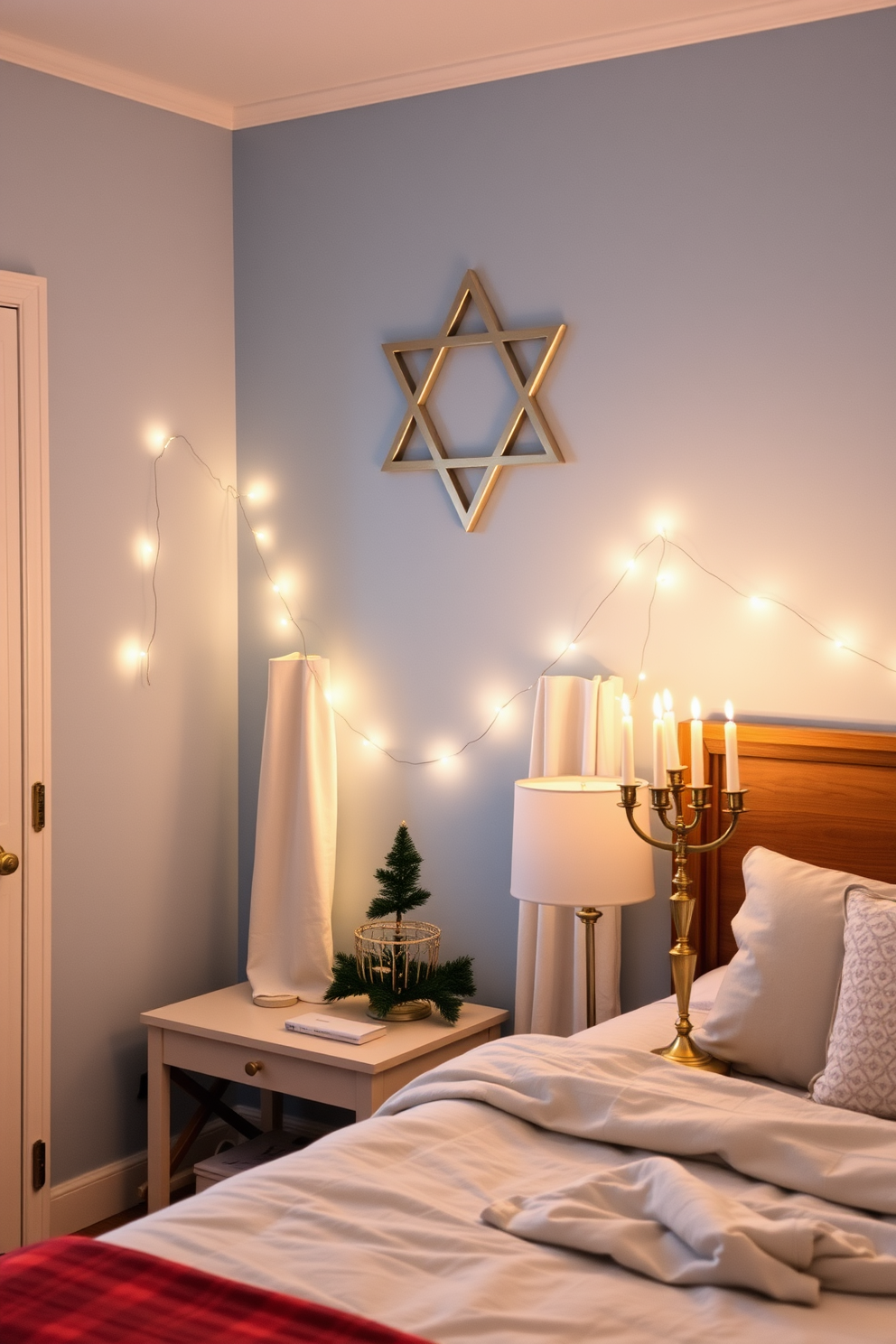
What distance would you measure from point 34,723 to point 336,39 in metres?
1.64

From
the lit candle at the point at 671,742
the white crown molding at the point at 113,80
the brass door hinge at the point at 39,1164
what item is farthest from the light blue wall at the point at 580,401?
the brass door hinge at the point at 39,1164

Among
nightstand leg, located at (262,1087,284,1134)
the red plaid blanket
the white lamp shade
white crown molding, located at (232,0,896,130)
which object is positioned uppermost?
white crown molding, located at (232,0,896,130)

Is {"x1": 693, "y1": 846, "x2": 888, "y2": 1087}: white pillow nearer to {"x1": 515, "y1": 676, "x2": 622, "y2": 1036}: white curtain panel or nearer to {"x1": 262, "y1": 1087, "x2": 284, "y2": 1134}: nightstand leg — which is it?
{"x1": 515, "y1": 676, "x2": 622, "y2": 1036}: white curtain panel

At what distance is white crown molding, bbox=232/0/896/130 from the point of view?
2.59 metres

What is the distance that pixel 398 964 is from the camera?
2883 mm

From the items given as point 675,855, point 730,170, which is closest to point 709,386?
point 730,170

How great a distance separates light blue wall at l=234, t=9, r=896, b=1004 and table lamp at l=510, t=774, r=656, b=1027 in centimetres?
33

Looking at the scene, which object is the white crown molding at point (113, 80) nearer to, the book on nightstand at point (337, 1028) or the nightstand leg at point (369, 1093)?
the book on nightstand at point (337, 1028)

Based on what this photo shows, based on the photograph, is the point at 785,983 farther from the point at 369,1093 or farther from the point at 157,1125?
the point at 157,1125

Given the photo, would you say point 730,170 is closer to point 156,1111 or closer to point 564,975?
point 564,975

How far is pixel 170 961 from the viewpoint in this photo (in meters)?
3.30

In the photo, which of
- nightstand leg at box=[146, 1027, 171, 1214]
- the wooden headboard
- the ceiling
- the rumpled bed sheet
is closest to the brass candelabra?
the wooden headboard

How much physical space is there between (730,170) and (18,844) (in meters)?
2.09

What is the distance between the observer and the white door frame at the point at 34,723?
2.87 meters
